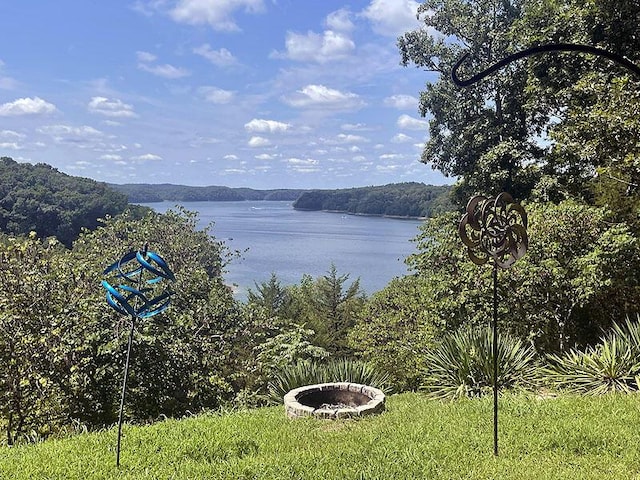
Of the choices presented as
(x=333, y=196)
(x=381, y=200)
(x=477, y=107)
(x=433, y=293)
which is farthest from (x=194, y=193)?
(x=433, y=293)

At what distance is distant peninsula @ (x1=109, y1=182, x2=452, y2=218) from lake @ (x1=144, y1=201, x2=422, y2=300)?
140 centimetres

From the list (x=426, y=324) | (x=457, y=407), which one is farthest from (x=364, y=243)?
(x=457, y=407)

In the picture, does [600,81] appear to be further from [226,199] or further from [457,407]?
[226,199]

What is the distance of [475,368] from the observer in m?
5.57

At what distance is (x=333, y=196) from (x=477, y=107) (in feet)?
221

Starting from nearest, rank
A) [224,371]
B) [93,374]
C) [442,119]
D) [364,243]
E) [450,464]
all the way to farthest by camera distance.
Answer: [450,464] < [93,374] < [224,371] < [442,119] < [364,243]

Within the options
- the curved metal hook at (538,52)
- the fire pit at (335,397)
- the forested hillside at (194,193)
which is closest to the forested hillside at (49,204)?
the forested hillside at (194,193)

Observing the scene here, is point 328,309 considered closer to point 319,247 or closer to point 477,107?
point 477,107

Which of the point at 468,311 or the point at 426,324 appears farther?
the point at 426,324

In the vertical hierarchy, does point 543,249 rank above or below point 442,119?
below

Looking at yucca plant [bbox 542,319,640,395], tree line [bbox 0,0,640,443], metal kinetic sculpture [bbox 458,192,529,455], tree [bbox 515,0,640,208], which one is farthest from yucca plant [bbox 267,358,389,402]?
tree [bbox 515,0,640,208]

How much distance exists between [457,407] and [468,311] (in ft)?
10.9

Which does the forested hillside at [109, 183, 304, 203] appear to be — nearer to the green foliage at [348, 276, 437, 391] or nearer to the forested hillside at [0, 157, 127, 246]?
the forested hillside at [0, 157, 127, 246]

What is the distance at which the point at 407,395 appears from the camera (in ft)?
19.4
